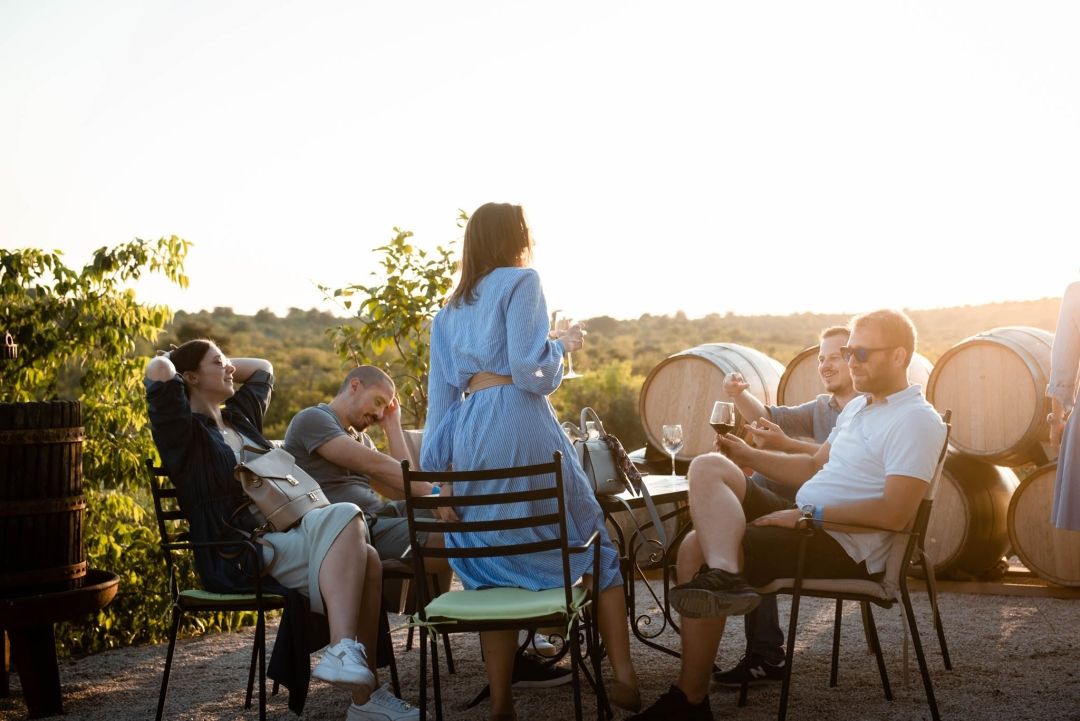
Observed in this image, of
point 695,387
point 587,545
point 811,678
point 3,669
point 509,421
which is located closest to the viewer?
point 587,545

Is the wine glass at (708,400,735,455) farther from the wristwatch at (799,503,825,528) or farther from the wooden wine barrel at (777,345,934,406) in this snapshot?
the wooden wine barrel at (777,345,934,406)

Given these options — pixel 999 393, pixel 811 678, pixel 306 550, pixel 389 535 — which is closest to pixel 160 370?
pixel 306 550

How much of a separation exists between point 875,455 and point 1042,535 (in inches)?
103

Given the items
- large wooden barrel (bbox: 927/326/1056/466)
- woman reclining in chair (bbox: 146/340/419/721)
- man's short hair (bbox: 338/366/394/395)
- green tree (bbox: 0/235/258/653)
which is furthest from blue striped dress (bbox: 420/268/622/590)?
large wooden barrel (bbox: 927/326/1056/466)

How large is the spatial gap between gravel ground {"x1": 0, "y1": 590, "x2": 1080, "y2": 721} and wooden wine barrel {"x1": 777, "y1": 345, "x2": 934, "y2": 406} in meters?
1.24

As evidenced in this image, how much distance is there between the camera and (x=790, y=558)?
10.9 feet

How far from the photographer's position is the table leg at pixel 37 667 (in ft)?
12.7

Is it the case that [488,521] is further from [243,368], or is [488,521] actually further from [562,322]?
[243,368]

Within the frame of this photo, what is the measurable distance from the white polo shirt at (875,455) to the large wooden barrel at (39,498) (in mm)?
2582

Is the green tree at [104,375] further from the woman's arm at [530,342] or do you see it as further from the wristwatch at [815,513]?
the wristwatch at [815,513]

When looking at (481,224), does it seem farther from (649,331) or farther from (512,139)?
(649,331)

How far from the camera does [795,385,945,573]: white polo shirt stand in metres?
3.24

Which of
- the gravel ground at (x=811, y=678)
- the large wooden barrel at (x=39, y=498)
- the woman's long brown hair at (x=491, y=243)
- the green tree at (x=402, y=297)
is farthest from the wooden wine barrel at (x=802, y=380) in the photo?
the large wooden barrel at (x=39, y=498)

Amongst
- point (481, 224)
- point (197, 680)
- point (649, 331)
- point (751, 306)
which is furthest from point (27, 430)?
point (751, 306)
